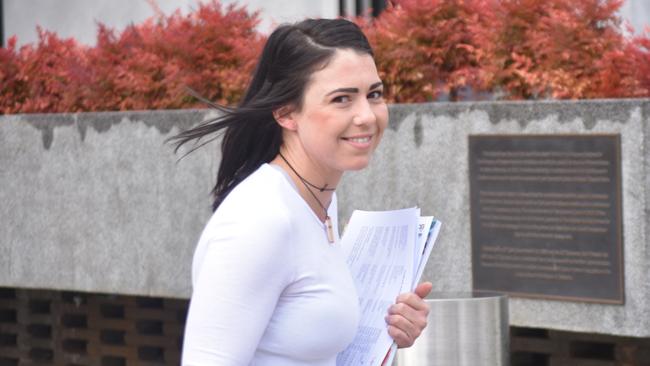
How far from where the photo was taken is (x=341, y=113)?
7.93 feet

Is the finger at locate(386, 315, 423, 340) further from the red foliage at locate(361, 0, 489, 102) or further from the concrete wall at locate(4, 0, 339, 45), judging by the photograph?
the concrete wall at locate(4, 0, 339, 45)

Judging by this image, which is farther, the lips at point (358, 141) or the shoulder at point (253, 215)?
the lips at point (358, 141)

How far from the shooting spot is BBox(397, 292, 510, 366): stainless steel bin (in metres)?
4.79

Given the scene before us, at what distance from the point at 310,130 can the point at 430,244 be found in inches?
14.2

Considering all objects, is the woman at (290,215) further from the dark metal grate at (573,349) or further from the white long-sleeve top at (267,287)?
the dark metal grate at (573,349)

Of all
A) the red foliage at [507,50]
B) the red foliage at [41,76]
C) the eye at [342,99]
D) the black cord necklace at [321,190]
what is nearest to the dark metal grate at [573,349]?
the red foliage at [507,50]

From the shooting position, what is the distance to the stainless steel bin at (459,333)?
4.79 meters

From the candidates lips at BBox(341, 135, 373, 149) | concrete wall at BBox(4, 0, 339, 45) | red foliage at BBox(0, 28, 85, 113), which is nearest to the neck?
lips at BBox(341, 135, 373, 149)

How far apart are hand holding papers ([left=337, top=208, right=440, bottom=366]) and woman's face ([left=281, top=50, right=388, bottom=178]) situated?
0.73 feet

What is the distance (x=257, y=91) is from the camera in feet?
8.45

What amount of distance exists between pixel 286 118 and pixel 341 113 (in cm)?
15

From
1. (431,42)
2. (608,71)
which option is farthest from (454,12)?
(608,71)

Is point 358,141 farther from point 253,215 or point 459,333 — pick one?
point 459,333

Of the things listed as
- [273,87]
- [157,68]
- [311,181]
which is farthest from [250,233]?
[157,68]
